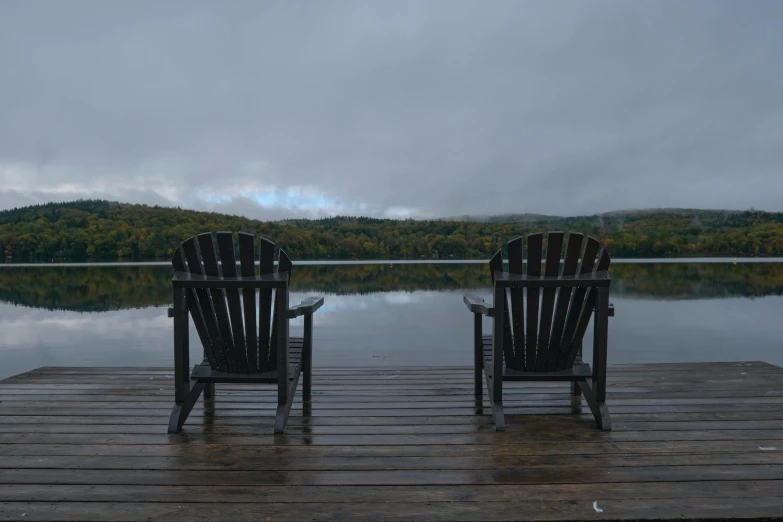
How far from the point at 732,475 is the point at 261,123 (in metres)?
27.5

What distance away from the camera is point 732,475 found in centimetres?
215

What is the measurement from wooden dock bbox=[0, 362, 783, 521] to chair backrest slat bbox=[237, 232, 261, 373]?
403 millimetres

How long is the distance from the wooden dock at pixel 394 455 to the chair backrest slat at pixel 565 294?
1.46 ft

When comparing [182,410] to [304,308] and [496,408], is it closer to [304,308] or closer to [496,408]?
[304,308]

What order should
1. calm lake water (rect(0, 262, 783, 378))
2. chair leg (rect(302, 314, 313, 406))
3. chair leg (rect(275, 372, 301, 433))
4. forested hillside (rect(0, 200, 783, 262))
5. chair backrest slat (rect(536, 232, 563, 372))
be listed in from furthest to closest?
forested hillside (rect(0, 200, 783, 262))
calm lake water (rect(0, 262, 783, 378))
chair leg (rect(302, 314, 313, 406))
chair backrest slat (rect(536, 232, 563, 372))
chair leg (rect(275, 372, 301, 433))

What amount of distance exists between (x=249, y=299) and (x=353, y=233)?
27.1m

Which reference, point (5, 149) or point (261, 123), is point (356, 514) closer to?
point (261, 123)

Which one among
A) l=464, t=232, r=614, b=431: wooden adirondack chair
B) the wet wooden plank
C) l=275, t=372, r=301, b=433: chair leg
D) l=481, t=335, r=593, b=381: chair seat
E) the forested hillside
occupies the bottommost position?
the wet wooden plank

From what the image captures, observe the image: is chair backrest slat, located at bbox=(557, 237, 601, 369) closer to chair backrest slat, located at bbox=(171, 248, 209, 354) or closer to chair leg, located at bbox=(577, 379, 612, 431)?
chair leg, located at bbox=(577, 379, 612, 431)

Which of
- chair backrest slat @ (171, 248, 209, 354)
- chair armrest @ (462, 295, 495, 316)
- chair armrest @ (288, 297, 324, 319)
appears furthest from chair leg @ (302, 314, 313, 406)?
chair armrest @ (462, 295, 495, 316)

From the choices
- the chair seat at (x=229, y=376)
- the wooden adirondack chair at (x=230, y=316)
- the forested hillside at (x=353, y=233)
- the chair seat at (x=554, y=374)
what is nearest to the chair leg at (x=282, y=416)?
the wooden adirondack chair at (x=230, y=316)

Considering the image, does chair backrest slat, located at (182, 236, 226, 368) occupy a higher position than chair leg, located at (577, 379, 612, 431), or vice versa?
chair backrest slat, located at (182, 236, 226, 368)

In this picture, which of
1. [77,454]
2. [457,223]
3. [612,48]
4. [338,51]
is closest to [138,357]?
[77,454]

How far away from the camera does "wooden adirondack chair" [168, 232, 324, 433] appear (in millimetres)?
2746
